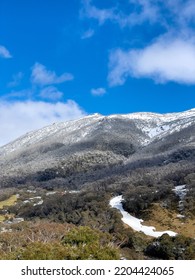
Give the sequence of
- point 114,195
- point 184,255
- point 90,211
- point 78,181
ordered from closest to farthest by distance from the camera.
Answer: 1. point 184,255
2. point 90,211
3. point 114,195
4. point 78,181

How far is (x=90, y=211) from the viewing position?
307ft

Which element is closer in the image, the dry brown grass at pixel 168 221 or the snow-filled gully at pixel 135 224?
the snow-filled gully at pixel 135 224

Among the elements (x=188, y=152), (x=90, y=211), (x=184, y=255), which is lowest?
A: (x=184, y=255)

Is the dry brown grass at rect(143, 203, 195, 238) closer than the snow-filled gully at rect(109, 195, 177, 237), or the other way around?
the snow-filled gully at rect(109, 195, 177, 237)

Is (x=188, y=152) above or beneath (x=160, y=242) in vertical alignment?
above

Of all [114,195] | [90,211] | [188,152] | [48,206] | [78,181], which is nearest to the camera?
[90,211]

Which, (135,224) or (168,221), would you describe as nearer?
(168,221)

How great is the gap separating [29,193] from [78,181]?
36115 millimetres
